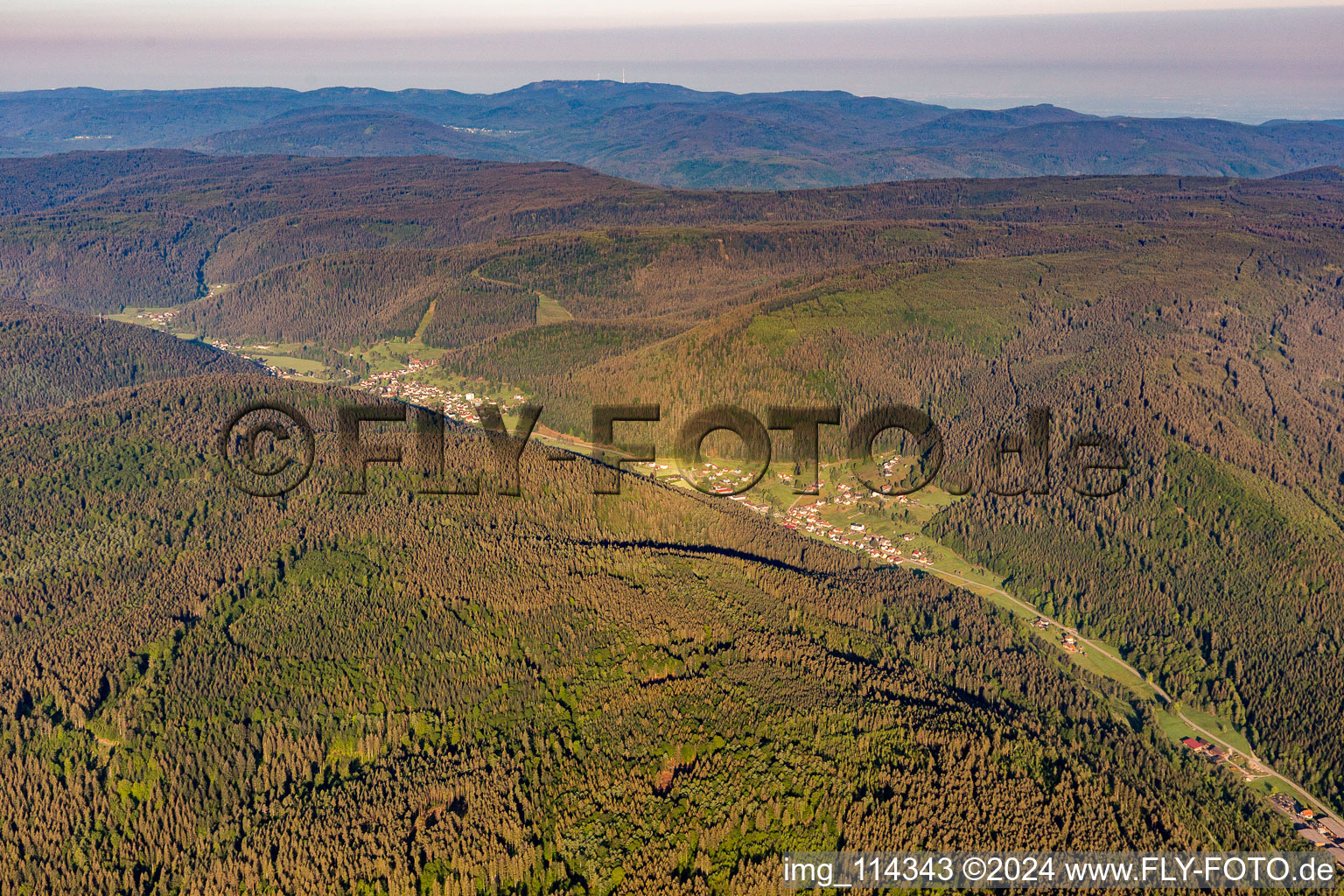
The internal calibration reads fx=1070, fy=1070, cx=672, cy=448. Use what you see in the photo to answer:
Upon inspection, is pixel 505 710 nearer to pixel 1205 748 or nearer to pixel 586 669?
pixel 586 669

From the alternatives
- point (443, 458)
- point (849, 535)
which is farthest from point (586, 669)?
point (849, 535)

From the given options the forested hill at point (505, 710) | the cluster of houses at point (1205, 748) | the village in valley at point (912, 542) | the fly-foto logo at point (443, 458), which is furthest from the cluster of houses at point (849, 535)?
the cluster of houses at point (1205, 748)

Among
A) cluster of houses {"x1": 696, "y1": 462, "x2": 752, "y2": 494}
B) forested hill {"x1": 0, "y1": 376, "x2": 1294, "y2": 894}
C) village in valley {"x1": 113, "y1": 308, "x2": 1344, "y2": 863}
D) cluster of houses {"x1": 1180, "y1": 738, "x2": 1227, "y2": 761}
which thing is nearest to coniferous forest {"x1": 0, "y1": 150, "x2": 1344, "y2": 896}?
forested hill {"x1": 0, "y1": 376, "x2": 1294, "y2": 894}

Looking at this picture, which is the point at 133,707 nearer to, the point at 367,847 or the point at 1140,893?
the point at 367,847

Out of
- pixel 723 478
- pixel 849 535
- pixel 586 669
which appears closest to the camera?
pixel 586 669

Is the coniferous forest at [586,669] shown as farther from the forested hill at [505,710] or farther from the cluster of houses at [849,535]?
the cluster of houses at [849,535]

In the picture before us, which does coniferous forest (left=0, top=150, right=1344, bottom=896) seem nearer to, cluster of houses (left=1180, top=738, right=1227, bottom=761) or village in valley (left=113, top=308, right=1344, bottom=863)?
village in valley (left=113, top=308, right=1344, bottom=863)

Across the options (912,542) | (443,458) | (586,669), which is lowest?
(912,542)
